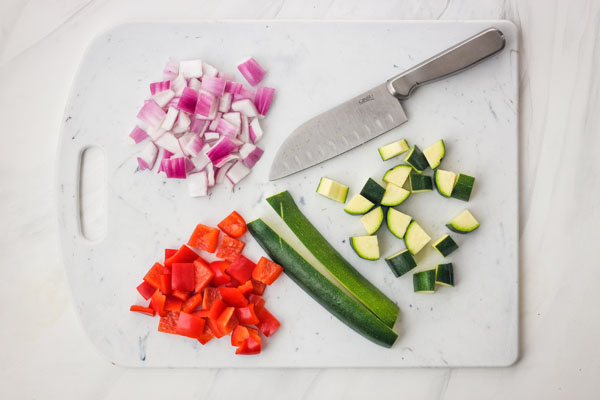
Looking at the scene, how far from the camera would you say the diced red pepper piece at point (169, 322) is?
2258mm

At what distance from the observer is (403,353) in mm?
2289

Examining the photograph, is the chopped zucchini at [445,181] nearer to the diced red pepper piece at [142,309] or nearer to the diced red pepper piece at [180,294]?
the diced red pepper piece at [180,294]

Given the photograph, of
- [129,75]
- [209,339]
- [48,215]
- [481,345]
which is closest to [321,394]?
[209,339]

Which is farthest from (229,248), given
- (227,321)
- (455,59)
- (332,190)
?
(455,59)

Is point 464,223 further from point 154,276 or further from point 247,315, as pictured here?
point 154,276

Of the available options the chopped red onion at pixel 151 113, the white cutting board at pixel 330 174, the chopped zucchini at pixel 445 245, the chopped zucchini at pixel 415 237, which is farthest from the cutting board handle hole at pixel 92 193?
the chopped zucchini at pixel 445 245

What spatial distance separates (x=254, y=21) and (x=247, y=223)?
0.91m

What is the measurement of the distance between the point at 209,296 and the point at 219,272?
118 millimetres

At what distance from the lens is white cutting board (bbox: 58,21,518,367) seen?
89.3 inches

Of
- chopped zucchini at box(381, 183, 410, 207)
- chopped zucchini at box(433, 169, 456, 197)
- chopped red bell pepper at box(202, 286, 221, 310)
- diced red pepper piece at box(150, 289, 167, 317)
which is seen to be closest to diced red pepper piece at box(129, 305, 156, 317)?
diced red pepper piece at box(150, 289, 167, 317)

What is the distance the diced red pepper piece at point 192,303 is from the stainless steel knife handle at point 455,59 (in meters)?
1.28

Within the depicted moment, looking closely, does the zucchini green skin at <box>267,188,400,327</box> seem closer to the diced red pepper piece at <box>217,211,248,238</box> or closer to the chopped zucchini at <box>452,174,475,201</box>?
the diced red pepper piece at <box>217,211,248,238</box>

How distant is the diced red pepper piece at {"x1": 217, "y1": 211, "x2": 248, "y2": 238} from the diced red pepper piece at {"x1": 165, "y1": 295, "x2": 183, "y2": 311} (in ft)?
1.27

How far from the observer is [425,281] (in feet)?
7.27
